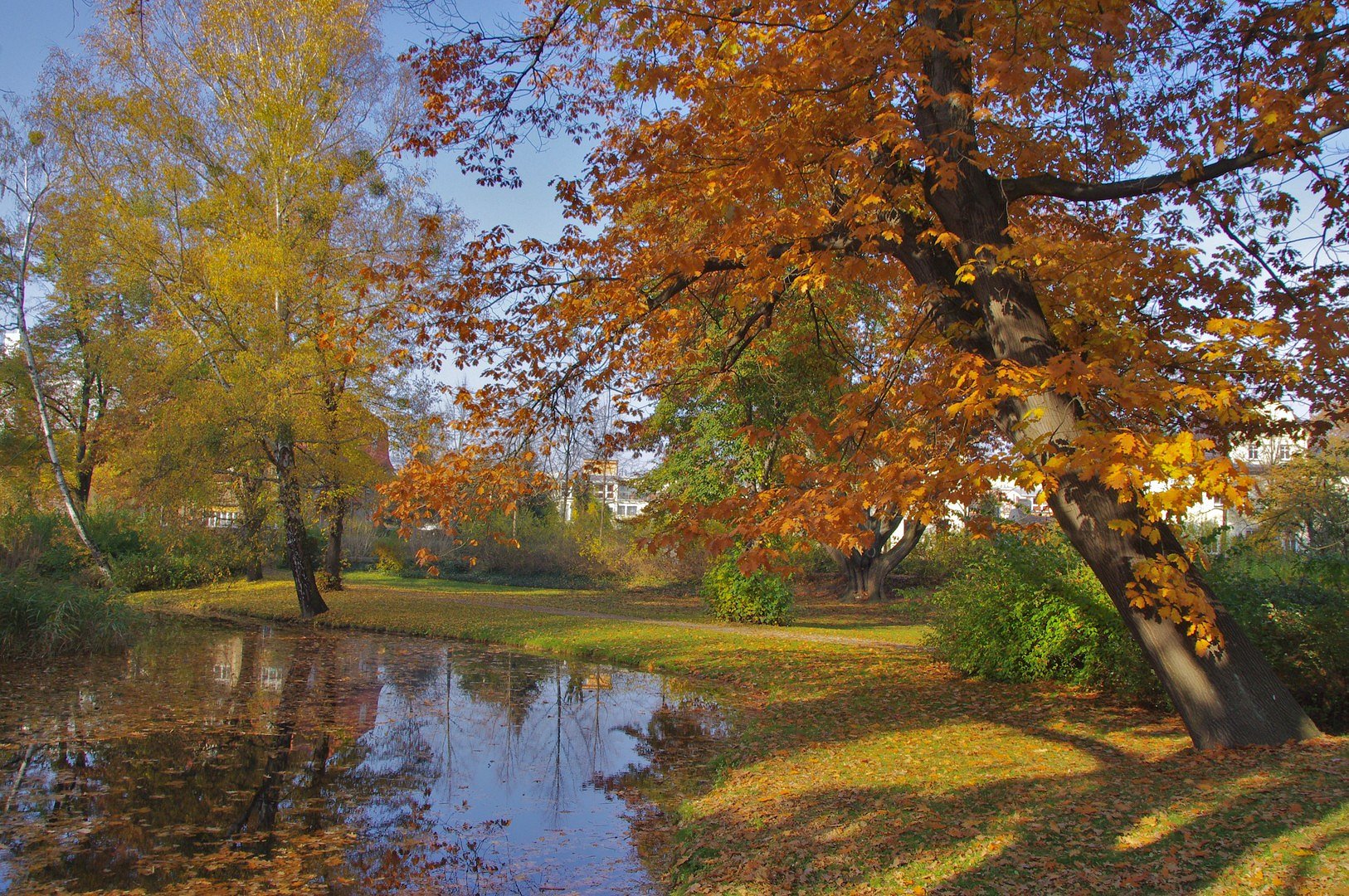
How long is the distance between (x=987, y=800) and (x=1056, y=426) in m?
2.69

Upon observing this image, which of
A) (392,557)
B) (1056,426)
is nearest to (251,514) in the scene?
(1056,426)

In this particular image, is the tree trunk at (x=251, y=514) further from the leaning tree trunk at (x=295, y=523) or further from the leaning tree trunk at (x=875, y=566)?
the leaning tree trunk at (x=875, y=566)

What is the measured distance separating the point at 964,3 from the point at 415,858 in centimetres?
732

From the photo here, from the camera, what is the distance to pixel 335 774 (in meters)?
7.81

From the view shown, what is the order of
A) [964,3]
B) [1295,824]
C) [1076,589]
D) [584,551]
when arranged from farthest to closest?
[584,551] < [1076,589] < [964,3] < [1295,824]

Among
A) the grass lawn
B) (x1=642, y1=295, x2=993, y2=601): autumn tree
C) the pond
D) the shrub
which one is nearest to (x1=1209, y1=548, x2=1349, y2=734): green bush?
the grass lawn

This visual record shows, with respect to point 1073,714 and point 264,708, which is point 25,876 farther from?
point 1073,714

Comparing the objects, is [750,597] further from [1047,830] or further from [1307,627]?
[1047,830]

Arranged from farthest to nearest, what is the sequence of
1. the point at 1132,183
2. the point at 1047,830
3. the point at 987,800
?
1. the point at 1132,183
2. the point at 987,800
3. the point at 1047,830

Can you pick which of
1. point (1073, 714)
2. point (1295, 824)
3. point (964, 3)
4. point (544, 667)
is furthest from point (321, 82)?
point (1295, 824)

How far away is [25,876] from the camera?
5266 millimetres

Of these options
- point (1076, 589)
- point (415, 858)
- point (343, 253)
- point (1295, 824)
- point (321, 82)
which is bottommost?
point (415, 858)

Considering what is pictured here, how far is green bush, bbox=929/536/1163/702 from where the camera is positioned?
32.7 feet

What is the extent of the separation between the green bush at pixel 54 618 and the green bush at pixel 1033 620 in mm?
12520
